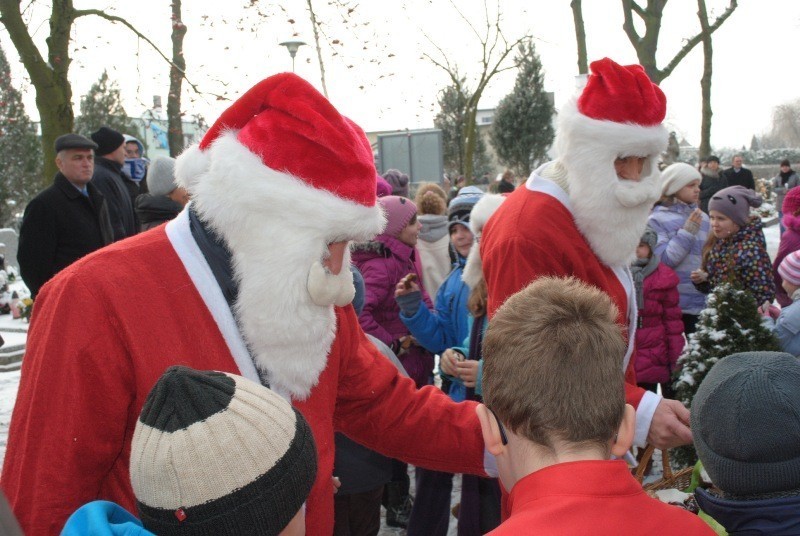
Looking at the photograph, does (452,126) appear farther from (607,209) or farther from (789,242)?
(607,209)

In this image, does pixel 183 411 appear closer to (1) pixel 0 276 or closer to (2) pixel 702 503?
(2) pixel 702 503

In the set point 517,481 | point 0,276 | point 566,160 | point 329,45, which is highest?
point 329,45

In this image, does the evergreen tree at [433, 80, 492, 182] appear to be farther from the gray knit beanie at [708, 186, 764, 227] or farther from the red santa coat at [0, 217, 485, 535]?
the red santa coat at [0, 217, 485, 535]

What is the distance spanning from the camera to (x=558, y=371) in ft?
4.88

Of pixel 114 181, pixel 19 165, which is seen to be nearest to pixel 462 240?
pixel 114 181

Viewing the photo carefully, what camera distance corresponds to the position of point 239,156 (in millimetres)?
1920

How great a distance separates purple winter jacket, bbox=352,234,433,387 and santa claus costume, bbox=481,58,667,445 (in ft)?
5.92

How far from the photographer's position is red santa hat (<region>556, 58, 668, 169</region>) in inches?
113

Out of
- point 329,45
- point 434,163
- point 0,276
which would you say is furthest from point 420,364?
point 0,276

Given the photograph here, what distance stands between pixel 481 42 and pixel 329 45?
13.3 m

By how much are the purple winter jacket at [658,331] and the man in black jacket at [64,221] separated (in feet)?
13.1

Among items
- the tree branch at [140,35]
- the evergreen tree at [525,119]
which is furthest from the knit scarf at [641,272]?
the evergreen tree at [525,119]

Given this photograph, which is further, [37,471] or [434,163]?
[434,163]

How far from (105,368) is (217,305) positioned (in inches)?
12.5
